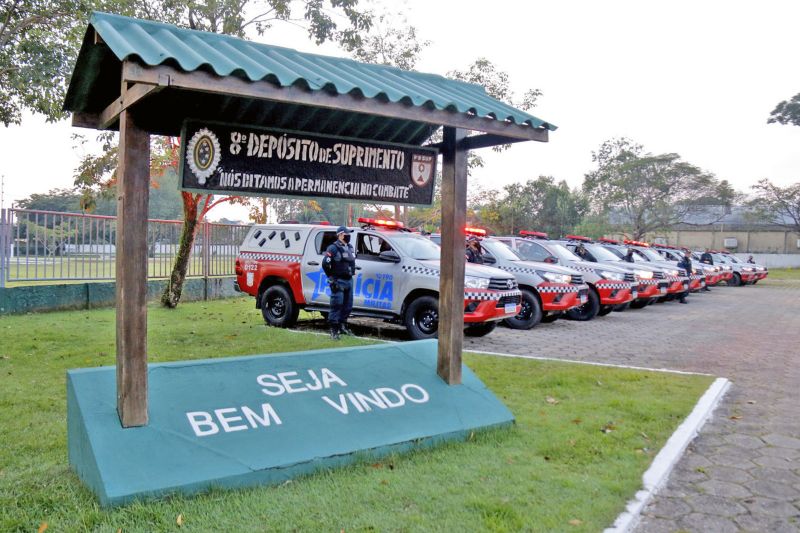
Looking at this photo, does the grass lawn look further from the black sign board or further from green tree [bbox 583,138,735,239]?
green tree [bbox 583,138,735,239]

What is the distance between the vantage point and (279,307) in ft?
39.0

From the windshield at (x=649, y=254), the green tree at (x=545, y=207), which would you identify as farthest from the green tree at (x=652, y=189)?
the windshield at (x=649, y=254)

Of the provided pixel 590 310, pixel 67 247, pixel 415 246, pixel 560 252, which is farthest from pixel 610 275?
pixel 67 247

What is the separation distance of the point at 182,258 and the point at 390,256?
5.35m

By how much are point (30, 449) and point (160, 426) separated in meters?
1.27

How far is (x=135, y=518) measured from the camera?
11.3 feet

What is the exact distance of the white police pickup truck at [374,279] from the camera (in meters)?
10.2

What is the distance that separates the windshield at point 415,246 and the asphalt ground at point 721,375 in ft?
4.99

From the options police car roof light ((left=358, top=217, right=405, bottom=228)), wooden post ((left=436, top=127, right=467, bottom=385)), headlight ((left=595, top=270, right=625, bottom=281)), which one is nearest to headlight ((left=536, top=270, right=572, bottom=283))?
headlight ((left=595, top=270, right=625, bottom=281))

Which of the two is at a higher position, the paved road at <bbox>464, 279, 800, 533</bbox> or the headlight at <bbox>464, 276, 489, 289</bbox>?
the headlight at <bbox>464, 276, 489, 289</bbox>

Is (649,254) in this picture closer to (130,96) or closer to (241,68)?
(241,68)

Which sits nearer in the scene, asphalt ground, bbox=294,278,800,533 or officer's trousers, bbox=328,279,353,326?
asphalt ground, bbox=294,278,800,533

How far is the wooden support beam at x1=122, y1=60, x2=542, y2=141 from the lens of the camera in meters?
3.65

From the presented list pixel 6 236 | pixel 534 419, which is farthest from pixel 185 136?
pixel 6 236
